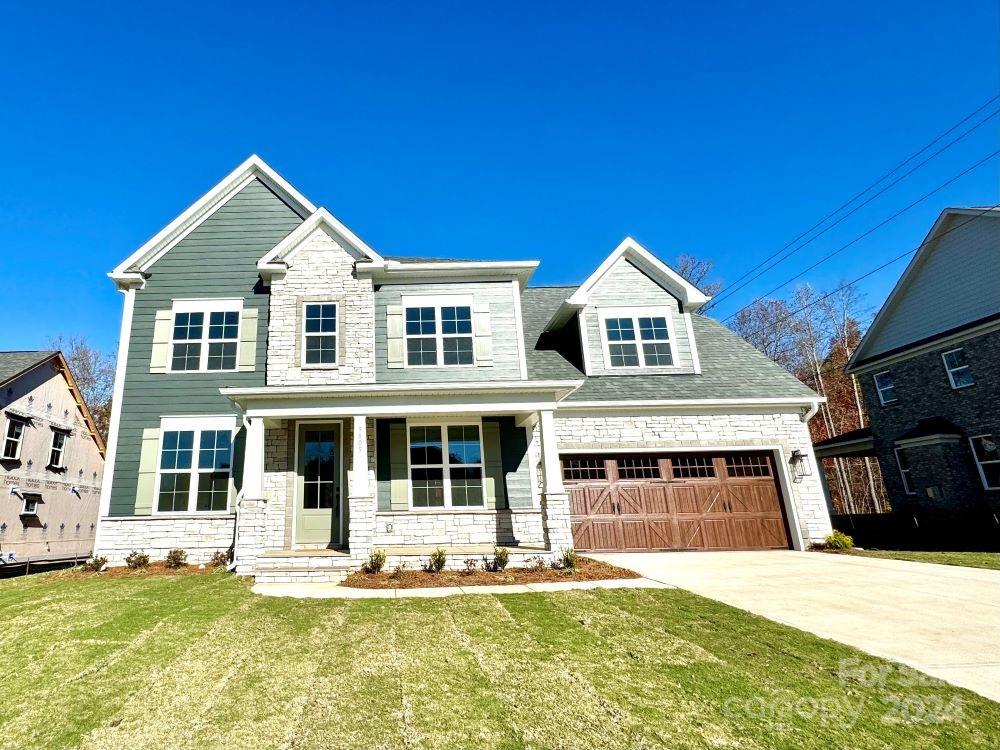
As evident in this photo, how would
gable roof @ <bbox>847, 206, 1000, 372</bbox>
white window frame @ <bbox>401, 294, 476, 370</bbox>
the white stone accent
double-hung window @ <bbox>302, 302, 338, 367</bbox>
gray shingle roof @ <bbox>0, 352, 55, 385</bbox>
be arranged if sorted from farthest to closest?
gray shingle roof @ <bbox>0, 352, 55, 385</bbox>, gable roof @ <bbox>847, 206, 1000, 372</bbox>, white window frame @ <bbox>401, 294, 476, 370</bbox>, double-hung window @ <bbox>302, 302, 338, 367</bbox>, the white stone accent

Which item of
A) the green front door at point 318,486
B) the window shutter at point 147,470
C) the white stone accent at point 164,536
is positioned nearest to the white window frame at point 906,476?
the green front door at point 318,486

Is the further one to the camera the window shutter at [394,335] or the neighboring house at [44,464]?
the neighboring house at [44,464]

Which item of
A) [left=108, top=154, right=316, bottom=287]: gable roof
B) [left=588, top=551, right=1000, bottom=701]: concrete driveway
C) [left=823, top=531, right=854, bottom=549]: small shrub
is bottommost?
[left=588, top=551, right=1000, bottom=701]: concrete driveway

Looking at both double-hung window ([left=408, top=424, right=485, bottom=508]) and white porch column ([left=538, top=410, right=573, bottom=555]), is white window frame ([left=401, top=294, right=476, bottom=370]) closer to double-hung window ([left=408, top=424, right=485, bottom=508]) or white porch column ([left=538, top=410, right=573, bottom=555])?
double-hung window ([left=408, top=424, right=485, bottom=508])

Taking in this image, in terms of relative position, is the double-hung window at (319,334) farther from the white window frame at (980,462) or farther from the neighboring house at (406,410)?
the white window frame at (980,462)

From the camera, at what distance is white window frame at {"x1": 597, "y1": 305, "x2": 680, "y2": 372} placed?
13719 millimetres

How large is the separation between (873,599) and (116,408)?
50.2ft

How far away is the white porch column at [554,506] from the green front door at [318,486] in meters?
4.72

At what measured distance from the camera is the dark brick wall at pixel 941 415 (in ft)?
49.1

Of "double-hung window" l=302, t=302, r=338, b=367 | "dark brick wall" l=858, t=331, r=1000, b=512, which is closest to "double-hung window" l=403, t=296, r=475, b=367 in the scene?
"double-hung window" l=302, t=302, r=338, b=367

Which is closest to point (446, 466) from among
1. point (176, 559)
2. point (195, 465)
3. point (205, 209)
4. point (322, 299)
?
point (322, 299)

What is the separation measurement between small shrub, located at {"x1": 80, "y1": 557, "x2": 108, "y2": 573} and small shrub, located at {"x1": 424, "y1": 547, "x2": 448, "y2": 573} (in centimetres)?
727

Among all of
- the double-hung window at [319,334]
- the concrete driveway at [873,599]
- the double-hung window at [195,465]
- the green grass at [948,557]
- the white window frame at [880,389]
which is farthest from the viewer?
the white window frame at [880,389]

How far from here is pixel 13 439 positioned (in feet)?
54.8
